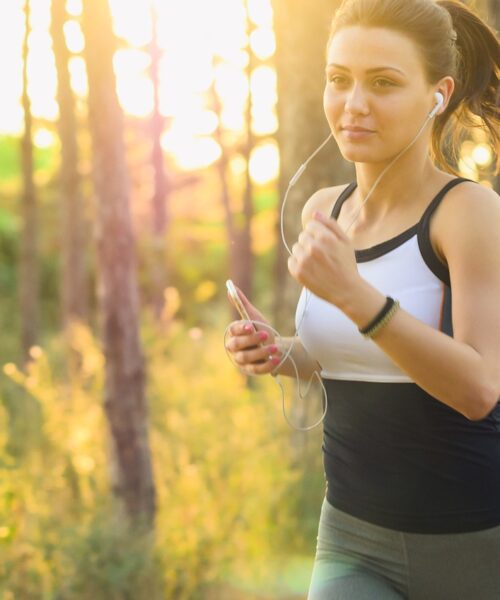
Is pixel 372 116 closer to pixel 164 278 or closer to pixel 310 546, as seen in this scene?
pixel 310 546

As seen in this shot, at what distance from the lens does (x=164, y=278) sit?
22.8 meters

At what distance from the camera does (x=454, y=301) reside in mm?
1899

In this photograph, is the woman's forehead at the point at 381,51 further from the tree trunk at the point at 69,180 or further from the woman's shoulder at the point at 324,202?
the tree trunk at the point at 69,180

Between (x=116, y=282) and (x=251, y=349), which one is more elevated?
(x=251, y=349)

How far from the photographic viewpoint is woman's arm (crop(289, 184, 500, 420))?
5.91 ft

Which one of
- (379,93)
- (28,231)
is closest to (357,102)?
(379,93)

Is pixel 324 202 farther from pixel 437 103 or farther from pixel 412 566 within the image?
pixel 412 566

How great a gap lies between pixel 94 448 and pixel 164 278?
1597 cm

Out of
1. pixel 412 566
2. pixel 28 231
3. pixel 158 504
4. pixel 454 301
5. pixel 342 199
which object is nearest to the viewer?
pixel 454 301

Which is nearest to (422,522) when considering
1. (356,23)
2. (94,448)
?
(356,23)

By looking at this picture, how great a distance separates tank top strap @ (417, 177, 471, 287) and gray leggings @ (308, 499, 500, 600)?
0.52 metres

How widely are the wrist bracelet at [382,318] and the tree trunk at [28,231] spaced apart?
10.7 meters

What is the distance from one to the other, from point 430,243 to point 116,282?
465 centimetres

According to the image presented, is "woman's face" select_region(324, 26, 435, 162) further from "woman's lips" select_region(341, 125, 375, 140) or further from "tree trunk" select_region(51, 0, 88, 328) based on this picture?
"tree trunk" select_region(51, 0, 88, 328)
